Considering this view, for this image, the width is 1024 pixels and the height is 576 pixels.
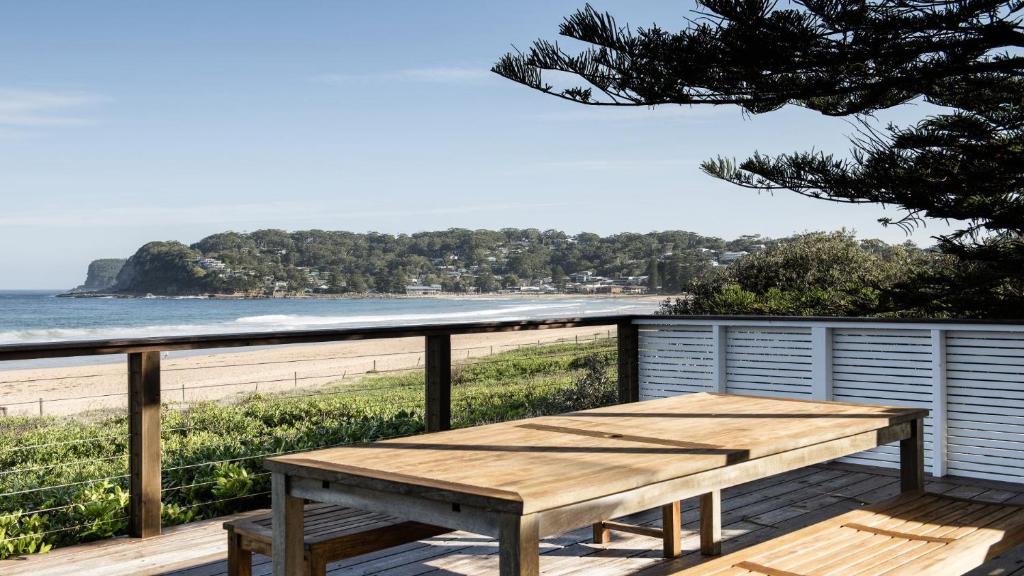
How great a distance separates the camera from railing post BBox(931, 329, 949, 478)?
5.20m

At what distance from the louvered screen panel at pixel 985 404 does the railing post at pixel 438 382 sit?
2799 millimetres

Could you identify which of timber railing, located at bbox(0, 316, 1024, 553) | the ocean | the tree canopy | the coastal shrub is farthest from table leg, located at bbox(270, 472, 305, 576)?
the ocean

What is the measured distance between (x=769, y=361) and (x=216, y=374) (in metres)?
26.5

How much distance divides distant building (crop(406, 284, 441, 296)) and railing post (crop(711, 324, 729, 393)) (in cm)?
3727

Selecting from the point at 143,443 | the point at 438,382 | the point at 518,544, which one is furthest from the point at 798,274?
the point at 518,544

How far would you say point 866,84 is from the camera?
5.20 meters

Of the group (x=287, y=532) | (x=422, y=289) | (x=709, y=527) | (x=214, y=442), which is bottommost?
(x=214, y=442)

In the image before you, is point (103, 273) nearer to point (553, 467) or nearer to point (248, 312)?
point (248, 312)

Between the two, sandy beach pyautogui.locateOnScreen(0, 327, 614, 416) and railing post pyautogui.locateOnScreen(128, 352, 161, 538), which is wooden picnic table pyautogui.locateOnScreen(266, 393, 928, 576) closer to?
railing post pyautogui.locateOnScreen(128, 352, 161, 538)

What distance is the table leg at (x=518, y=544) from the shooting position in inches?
72.3

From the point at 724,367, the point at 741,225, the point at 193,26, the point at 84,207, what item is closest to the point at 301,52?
the point at 193,26

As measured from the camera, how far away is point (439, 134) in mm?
35719

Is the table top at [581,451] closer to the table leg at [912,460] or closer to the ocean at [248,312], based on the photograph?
the table leg at [912,460]

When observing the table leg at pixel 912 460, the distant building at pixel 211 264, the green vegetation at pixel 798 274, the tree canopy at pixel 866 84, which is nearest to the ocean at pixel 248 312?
the distant building at pixel 211 264
